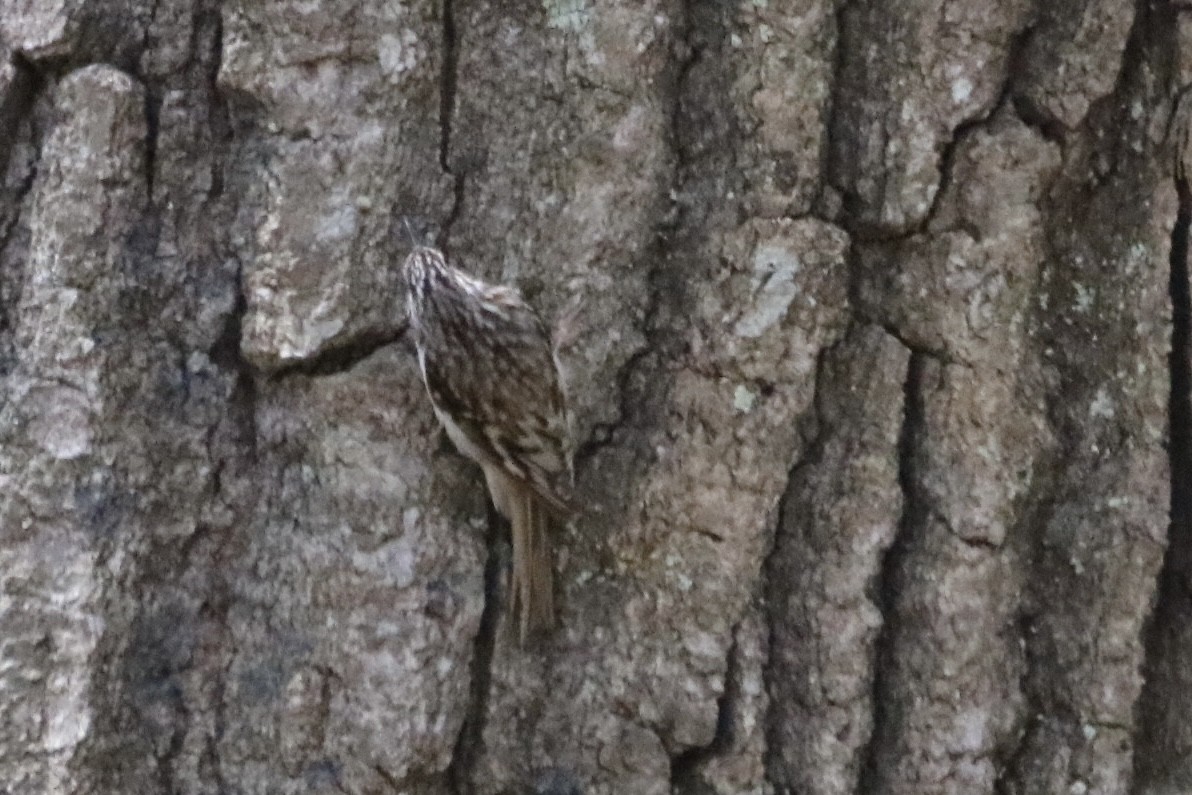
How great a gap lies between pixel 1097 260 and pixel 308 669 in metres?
1.10

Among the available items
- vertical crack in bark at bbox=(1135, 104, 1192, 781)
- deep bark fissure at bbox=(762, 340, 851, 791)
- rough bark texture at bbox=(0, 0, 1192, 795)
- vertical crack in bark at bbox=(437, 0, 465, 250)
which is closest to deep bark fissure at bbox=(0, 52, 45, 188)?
rough bark texture at bbox=(0, 0, 1192, 795)

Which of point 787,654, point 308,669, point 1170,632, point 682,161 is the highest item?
point 682,161

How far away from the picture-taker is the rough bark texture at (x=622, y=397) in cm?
157

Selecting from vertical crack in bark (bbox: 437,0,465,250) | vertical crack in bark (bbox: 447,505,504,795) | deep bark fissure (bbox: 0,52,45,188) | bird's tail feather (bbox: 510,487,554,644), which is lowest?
vertical crack in bark (bbox: 447,505,504,795)

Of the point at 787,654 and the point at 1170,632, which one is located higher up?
the point at 1170,632

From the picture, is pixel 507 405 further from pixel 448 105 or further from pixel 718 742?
pixel 718 742

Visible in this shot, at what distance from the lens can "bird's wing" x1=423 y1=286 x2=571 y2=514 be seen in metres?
1.67

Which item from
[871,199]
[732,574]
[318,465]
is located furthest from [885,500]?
[318,465]

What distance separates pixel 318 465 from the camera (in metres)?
1.62

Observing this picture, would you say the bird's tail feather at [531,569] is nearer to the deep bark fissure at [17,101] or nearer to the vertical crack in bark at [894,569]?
the vertical crack in bark at [894,569]

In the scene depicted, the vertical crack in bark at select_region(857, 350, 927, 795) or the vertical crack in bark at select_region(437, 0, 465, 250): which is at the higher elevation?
the vertical crack in bark at select_region(437, 0, 465, 250)

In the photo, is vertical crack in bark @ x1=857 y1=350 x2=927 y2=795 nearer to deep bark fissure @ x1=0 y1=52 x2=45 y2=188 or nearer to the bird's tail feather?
the bird's tail feather

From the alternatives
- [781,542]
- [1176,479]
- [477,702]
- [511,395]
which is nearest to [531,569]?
[477,702]

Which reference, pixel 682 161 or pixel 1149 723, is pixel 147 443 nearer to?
pixel 682 161
